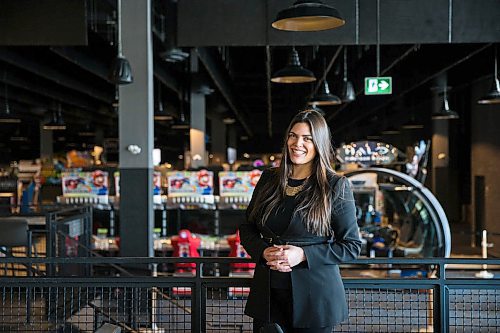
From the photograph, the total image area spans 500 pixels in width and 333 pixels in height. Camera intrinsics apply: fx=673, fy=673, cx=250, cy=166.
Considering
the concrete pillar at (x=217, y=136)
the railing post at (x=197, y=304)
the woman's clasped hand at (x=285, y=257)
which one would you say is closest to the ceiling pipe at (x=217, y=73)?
the concrete pillar at (x=217, y=136)

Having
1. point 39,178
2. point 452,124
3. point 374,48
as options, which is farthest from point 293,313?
point 452,124

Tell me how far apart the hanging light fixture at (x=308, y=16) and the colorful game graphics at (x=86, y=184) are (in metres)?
5.72

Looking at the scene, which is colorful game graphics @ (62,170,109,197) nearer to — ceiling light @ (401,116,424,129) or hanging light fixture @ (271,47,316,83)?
hanging light fixture @ (271,47,316,83)

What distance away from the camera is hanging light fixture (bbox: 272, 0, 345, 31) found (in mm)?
5105

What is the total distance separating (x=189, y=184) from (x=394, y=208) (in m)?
3.40

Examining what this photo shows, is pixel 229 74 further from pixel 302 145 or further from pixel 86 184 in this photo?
pixel 302 145

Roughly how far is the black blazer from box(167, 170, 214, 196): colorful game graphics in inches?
287

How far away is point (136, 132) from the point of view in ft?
27.0

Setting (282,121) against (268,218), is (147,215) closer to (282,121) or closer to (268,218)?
(268,218)

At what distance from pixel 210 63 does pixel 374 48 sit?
3.20m

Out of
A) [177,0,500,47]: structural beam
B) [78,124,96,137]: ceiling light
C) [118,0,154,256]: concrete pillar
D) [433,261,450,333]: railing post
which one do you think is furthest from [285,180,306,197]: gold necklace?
[78,124,96,137]: ceiling light

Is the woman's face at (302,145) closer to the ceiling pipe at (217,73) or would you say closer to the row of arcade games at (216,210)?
the row of arcade games at (216,210)

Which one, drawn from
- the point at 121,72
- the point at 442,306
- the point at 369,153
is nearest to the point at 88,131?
the point at 369,153

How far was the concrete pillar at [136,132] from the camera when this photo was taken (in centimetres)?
820
